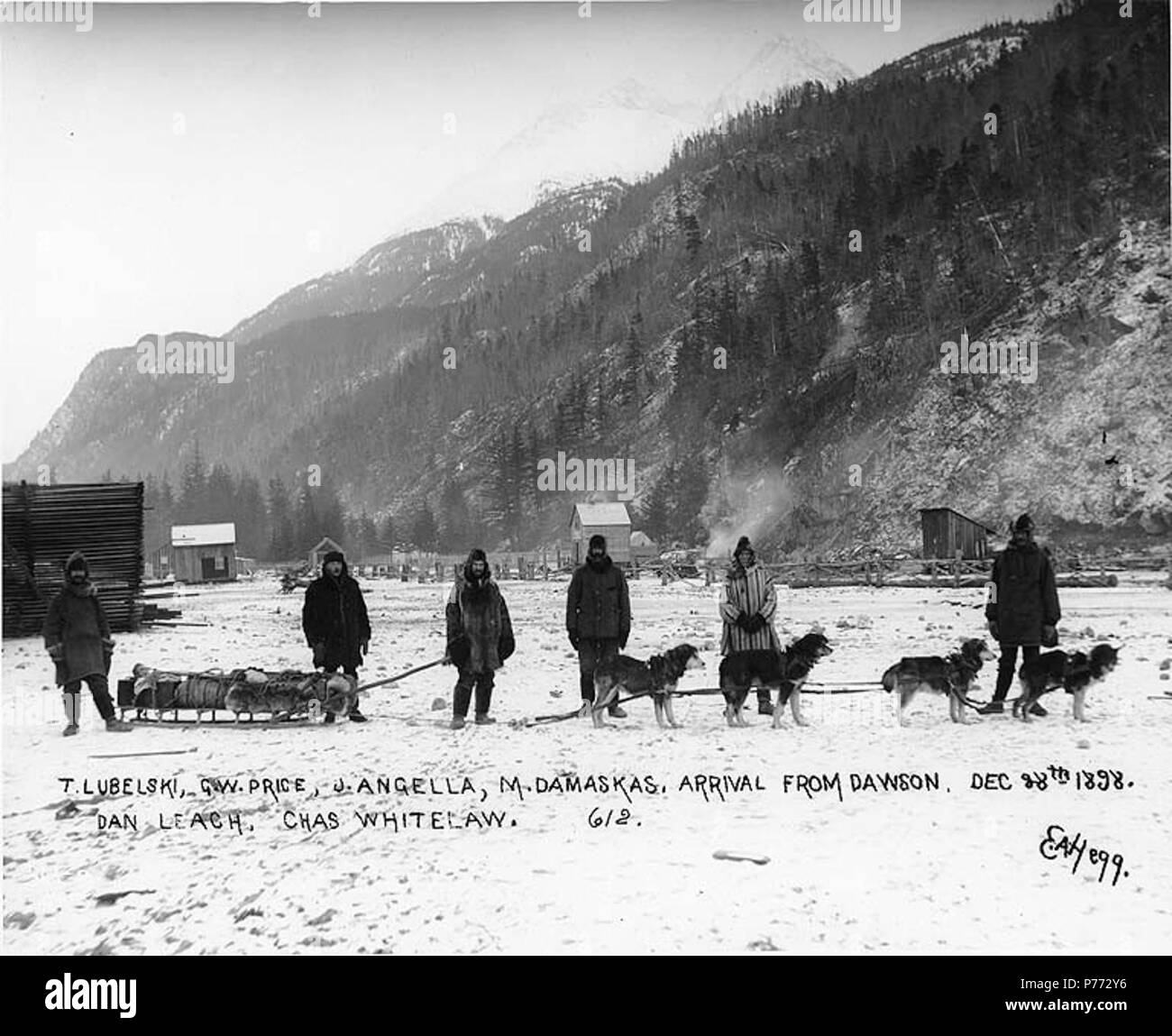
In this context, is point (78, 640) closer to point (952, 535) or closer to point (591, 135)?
point (591, 135)

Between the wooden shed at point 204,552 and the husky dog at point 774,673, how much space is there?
39257 millimetres

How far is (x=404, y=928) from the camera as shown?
3523 mm

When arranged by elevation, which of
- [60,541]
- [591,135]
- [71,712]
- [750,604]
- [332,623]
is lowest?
[71,712]

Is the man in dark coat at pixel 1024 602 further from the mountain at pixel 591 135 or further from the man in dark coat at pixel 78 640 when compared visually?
the man in dark coat at pixel 78 640

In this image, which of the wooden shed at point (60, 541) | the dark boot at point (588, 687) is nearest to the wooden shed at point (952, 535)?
the dark boot at point (588, 687)

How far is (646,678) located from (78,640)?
482 centimetres

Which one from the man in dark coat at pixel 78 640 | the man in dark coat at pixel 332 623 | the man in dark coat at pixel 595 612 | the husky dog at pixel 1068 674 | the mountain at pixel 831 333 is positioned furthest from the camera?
the mountain at pixel 831 333

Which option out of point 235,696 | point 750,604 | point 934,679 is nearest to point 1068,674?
point 934,679

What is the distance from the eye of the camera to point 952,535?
27.2 m

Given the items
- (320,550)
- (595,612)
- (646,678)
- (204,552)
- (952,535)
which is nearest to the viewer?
(646,678)

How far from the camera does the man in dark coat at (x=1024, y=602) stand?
6.71 m
